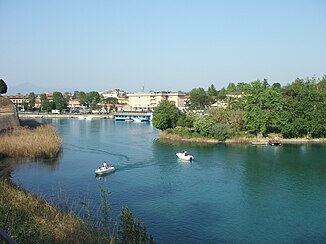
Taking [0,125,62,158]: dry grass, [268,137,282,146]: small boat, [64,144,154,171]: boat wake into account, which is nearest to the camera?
[0,125,62,158]: dry grass

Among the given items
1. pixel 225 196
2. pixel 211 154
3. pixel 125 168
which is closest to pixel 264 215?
pixel 225 196

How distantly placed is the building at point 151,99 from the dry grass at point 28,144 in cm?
4387

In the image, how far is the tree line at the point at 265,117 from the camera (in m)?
22.7

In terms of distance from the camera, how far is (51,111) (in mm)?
53562

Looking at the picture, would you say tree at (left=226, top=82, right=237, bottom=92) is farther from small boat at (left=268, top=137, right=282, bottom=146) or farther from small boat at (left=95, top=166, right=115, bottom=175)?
small boat at (left=95, top=166, right=115, bottom=175)

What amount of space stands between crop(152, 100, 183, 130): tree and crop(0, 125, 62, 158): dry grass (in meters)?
8.77

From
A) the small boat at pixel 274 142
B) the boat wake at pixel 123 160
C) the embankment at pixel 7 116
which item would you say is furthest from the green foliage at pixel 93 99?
the small boat at pixel 274 142

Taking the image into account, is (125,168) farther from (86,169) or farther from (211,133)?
(211,133)

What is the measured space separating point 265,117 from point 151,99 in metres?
40.3

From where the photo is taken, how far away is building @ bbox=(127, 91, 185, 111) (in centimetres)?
6108

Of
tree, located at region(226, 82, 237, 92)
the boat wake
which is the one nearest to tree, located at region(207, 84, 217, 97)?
tree, located at region(226, 82, 237, 92)

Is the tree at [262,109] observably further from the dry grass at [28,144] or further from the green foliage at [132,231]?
the green foliage at [132,231]

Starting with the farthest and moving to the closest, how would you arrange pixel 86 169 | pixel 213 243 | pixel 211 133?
pixel 211 133
pixel 86 169
pixel 213 243

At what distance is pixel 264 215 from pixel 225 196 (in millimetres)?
1855
